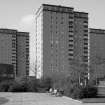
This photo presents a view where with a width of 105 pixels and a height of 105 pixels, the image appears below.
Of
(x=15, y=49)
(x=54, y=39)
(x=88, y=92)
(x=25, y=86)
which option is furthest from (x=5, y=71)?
(x=15, y=49)

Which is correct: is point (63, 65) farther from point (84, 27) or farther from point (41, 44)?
point (84, 27)

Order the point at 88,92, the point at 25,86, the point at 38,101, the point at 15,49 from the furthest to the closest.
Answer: the point at 15,49, the point at 25,86, the point at 88,92, the point at 38,101

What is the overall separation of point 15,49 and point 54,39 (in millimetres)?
29292

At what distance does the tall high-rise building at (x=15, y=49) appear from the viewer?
4006 inches

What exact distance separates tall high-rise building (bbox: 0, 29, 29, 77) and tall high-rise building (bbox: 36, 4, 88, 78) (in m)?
22.1

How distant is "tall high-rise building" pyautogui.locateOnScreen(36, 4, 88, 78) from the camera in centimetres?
7756

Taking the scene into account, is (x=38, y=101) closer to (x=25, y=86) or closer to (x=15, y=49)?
(x=25, y=86)

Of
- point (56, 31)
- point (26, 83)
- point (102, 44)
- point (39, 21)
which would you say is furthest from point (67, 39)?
point (26, 83)

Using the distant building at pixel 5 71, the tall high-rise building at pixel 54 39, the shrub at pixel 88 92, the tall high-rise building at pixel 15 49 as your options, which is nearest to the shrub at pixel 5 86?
the shrub at pixel 88 92

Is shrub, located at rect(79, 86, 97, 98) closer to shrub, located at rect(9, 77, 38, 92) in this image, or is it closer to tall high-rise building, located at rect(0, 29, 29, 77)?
shrub, located at rect(9, 77, 38, 92)

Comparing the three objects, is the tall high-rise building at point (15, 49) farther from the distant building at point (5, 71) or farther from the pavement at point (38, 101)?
the pavement at point (38, 101)

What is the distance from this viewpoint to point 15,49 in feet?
340

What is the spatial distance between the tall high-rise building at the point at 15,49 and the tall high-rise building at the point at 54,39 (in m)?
22.1

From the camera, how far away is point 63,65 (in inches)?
3100
